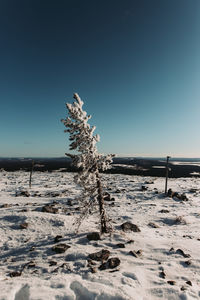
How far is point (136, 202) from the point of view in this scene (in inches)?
820

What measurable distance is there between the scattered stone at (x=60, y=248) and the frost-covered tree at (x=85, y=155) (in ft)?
4.57

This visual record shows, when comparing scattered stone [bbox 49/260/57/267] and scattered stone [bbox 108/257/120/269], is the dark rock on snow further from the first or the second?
scattered stone [bbox 108/257/120/269]

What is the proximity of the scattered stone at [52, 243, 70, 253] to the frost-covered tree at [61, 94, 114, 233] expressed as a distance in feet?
4.57

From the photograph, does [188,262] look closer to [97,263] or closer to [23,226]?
[97,263]

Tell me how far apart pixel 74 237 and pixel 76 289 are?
486 cm

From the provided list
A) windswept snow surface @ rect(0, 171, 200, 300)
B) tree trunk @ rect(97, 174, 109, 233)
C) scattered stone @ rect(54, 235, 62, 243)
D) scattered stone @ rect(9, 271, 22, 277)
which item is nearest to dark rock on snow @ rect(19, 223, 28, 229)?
windswept snow surface @ rect(0, 171, 200, 300)

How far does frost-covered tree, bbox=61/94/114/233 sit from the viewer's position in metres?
9.58

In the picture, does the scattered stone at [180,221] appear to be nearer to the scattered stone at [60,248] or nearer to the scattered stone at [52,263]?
the scattered stone at [60,248]

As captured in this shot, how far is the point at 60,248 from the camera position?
8.70 meters

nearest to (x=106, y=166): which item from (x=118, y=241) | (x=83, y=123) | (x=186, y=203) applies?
(x=83, y=123)

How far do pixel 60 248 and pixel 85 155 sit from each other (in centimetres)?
508

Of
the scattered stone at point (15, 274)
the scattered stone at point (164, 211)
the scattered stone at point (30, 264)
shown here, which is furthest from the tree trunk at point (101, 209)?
the scattered stone at point (164, 211)

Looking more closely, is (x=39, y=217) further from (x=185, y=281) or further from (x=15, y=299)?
(x=185, y=281)

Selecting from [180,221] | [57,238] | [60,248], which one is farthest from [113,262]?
[180,221]
